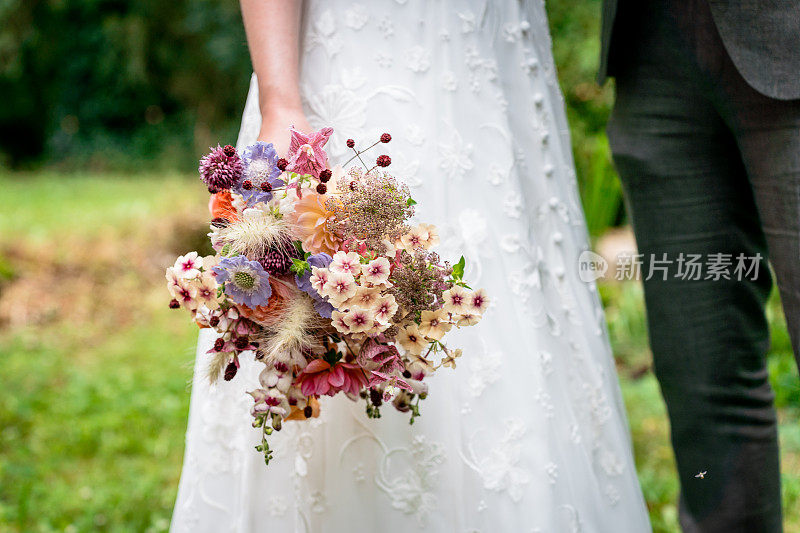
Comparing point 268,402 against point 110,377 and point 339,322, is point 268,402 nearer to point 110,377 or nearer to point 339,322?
point 339,322

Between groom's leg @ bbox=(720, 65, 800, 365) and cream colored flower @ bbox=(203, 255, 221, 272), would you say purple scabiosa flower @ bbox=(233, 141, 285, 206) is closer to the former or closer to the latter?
cream colored flower @ bbox=(203, 255, 221, 272)

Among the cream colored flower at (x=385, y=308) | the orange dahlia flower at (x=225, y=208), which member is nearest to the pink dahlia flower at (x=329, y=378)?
the cream colored flower at (x=385, y=308)

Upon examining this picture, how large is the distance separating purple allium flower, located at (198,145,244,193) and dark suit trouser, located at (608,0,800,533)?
97 centimetres

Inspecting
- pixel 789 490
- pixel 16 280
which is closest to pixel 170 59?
pixel 16 280

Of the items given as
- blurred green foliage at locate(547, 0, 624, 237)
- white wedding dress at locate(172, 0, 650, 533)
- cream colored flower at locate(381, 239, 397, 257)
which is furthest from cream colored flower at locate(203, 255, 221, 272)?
blurred green foliage at locate(547, 0, 624, 237)

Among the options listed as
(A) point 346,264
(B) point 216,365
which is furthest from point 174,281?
(A) point 346,264

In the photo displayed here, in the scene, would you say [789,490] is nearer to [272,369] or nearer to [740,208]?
[740,208]

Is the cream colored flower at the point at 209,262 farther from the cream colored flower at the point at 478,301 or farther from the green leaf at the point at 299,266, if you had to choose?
the cream colored flower at the point at 478,301

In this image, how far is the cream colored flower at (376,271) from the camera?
33.5 inches

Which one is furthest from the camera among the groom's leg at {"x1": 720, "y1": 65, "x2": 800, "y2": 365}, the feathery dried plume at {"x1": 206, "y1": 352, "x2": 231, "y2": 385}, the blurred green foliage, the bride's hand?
the blurred green foliage

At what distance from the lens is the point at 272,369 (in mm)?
916

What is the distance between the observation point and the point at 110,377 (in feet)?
10.9

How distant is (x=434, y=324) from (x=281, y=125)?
1.34ft

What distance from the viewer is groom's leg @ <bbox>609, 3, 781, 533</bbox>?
147cm
